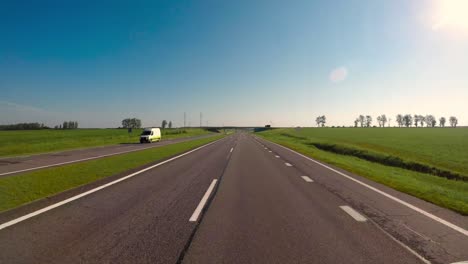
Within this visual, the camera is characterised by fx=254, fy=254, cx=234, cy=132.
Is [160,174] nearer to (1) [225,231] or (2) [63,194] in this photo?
(2) [63,194]

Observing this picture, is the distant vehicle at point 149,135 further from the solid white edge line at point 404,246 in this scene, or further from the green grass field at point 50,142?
the solid white edge line at point 404,246

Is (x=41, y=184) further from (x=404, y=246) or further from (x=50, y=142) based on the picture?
(x=50, y=142)

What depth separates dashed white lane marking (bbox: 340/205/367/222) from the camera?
5223 millimetres

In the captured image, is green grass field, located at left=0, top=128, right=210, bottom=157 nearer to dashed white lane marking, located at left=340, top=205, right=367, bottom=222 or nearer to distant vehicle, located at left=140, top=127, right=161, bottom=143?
distant vehicle, located at left=140, top=127, right=161, bottom=143

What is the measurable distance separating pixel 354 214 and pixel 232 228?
281cm

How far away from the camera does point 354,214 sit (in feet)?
18.2

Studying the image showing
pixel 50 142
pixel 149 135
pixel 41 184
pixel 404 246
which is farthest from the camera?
pixel 149 135

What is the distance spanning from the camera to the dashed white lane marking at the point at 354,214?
522 cm

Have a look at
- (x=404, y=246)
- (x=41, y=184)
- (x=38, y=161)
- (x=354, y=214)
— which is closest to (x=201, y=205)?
(x=354, y=214)

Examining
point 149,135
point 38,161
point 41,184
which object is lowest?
point 38,161

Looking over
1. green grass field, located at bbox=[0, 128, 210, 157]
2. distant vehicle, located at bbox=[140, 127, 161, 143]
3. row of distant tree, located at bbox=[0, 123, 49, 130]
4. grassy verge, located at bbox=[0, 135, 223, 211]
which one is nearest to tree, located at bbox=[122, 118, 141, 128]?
row of distant tree, located at bbox=[0, 123, 49, 130]

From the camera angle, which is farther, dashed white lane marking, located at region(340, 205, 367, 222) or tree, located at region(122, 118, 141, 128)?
tree, located at region(122, 118, 141, 128)

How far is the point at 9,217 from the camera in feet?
16.8

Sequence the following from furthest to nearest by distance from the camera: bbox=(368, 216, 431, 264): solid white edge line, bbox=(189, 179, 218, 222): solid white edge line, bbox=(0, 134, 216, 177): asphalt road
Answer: bbox=(0, 134, 216, 177): asphalt road, bbox=(189, 179, 218, 222): solid white edge line, bbox=(368, 216, 431, 264): solid white edge line
